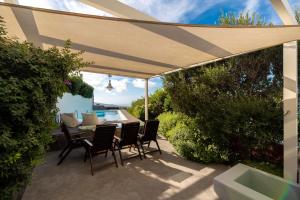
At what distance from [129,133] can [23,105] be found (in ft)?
14.5

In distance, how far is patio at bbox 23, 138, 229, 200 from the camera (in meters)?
4.16

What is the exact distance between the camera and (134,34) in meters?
3.99

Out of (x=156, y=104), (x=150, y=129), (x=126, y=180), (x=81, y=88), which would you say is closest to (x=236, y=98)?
(x=150, y=129)

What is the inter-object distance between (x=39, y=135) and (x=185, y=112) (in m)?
5.90

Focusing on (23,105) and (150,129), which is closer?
(23,105)

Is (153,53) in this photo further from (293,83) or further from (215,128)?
(293,83)

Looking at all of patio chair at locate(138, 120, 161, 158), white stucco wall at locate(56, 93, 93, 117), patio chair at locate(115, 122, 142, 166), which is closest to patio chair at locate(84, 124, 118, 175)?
patio chair at locate(115, 122, 142, 166)

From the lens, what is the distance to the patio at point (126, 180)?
13.7 feet

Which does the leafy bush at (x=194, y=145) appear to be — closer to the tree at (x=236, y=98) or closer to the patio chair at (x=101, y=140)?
the tree at (x=236, y=98)

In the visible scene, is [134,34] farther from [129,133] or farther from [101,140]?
[129,133]

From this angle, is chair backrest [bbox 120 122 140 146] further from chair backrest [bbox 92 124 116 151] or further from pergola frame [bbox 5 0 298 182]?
pergola frame [bbox 5 0 298 182]

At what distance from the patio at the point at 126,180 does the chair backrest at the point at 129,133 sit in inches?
28.1

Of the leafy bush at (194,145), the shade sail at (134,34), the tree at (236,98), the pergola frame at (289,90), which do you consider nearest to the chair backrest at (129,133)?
the leafy bush at (194,145)

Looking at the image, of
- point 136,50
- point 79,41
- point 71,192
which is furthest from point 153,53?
point 71,192
